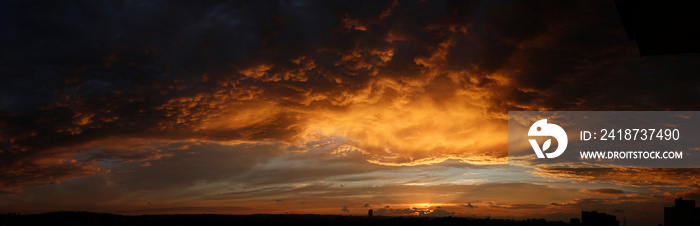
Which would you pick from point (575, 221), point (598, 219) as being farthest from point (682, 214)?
point (598, 219)

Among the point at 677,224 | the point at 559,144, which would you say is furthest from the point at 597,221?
the point at 559,144

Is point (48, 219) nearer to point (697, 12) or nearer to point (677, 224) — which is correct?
point (697, 12)

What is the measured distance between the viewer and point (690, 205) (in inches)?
5212

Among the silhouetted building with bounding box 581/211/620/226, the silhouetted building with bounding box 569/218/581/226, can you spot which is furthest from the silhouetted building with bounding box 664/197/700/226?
the silhouetted building with bounding box 581/211/620/226

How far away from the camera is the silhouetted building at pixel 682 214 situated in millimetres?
130000

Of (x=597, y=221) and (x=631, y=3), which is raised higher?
(x=631, y=3)

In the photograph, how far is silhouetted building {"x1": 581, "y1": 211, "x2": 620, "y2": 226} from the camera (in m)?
116

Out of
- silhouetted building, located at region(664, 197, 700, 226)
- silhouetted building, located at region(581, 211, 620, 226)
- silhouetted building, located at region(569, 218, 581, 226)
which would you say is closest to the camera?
silhouetted building, located at region(581, 211, 620, 226)

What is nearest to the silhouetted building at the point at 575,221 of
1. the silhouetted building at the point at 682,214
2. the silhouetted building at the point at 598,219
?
the silhouetted building at the point at 598,219

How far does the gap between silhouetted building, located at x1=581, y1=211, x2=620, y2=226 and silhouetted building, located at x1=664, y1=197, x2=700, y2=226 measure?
30794 millimetres

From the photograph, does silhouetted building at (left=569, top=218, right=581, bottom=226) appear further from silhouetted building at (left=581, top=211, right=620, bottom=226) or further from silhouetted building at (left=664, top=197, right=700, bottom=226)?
silhouetted building at (left=664, top=197, right=700, bottom=226)

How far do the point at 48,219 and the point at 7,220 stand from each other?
12427mm

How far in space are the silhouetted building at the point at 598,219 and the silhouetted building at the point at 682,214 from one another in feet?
101

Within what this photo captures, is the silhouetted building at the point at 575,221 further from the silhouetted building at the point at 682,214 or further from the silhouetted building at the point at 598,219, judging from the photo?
the silhouetted building at the point at 682,214
